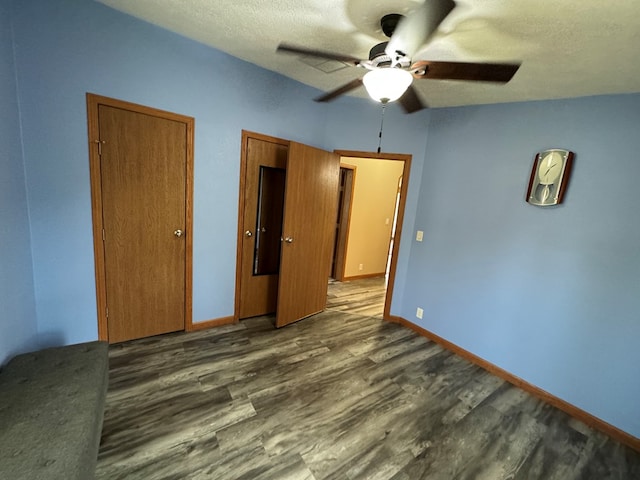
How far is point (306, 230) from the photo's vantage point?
294cm

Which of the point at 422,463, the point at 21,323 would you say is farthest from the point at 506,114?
the point at 21,323

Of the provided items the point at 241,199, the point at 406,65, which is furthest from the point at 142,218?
the point at 406,65

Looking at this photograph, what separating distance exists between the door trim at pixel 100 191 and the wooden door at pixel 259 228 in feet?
1.63

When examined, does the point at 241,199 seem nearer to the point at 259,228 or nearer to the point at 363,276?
the point at 259,228

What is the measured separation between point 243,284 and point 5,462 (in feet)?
6.80

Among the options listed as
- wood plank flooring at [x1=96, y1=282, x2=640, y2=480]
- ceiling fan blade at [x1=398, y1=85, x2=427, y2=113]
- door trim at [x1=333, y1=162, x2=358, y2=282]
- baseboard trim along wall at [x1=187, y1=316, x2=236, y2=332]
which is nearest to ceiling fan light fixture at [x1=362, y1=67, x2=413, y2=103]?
ceiling fan blade at [x1=398, y1=85, x2=427, y2=113]

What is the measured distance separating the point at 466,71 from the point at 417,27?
384mm

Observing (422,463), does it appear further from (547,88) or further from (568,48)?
(547,88)

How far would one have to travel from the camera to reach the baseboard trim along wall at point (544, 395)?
1.89 m

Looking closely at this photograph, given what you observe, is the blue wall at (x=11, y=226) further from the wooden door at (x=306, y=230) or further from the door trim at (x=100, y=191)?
the wooden door at (x=306, y=230)

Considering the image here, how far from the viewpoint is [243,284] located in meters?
2.94

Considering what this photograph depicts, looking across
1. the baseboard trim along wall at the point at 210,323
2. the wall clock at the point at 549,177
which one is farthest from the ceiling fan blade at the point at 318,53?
the baseboard trim along wall at the point at 210,323

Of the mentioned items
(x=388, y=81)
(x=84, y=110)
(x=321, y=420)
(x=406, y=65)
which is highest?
(x=406, y=65)

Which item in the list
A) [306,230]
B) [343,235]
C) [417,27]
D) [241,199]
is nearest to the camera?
[417,27]
